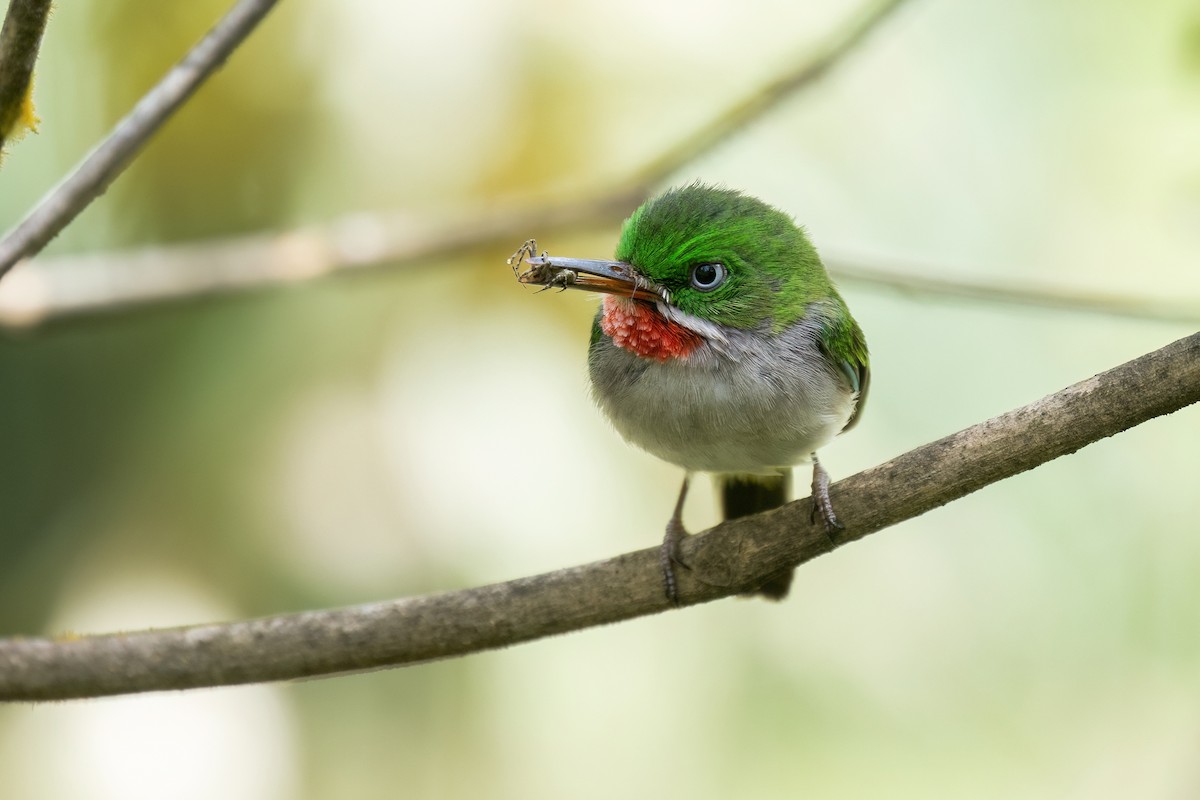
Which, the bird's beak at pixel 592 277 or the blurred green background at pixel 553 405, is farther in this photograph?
the blurred green background at pixel 553 405

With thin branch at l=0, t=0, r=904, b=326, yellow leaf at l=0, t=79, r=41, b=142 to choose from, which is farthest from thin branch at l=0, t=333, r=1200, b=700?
thin branch at l=0, t=0, r=904, b=326

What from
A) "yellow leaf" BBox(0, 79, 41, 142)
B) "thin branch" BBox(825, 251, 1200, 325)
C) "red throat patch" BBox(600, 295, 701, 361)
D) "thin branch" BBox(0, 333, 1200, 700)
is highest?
"thin branch" BBox(825, 251, 1200, 325)

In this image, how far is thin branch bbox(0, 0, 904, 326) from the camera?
438 cm

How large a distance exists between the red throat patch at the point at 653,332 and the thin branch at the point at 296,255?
4.39 feet

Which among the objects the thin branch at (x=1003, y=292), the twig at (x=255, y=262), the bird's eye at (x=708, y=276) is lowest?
the bird's eye at (x=708, y=276)

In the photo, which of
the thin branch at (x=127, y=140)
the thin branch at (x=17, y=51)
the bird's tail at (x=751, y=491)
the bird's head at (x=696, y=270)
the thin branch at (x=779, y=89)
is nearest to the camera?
the thin branch at (x=17, y=51)

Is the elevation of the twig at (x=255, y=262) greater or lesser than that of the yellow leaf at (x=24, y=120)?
greater

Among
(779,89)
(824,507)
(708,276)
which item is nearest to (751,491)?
(708,276)

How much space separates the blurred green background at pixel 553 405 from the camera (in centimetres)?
477

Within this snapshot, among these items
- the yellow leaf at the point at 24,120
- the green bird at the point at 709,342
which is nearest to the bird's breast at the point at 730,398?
the green bird at the point at 709,342

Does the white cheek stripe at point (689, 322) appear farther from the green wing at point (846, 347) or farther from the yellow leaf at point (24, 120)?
the yellow leaf at point (24, 120)

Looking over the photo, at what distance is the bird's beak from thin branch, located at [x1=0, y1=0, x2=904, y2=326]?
4.41 ft

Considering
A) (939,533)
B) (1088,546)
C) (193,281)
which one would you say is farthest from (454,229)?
(1088,546)

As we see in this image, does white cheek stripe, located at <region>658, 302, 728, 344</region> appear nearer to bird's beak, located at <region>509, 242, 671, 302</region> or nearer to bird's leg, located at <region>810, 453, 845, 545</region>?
bird's beak, located at <region>509, 242, 671, 302</region>
